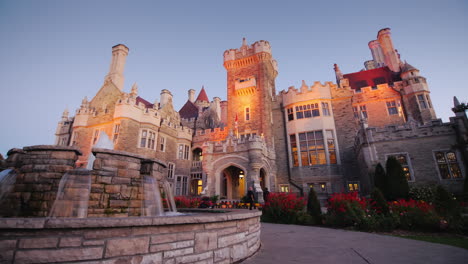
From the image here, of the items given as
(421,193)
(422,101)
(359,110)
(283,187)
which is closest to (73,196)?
(421,193)

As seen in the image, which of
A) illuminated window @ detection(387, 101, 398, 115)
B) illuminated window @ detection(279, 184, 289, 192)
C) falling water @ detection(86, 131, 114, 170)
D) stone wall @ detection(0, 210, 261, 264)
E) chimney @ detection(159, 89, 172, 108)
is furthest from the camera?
chimney @ detection(159, 89, 172, 108)

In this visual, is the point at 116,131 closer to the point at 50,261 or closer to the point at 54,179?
the point at 54,179

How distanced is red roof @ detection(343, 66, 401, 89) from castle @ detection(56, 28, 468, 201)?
10 centimetres

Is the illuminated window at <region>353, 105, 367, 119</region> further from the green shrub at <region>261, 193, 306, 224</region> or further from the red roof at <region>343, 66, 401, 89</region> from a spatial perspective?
the green shrub at <region>261, 193, 306, 224</region>

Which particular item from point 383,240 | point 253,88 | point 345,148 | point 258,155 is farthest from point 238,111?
point 383,240

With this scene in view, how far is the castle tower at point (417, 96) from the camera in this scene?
62.7 feet

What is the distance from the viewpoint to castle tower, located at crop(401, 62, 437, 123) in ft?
62.7

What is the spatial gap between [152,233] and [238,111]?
22106 mm

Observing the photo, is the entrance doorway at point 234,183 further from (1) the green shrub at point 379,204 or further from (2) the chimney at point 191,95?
(2) the chimney at point 191,95

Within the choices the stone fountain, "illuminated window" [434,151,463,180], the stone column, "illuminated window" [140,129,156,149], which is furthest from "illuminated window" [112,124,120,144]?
"illuminated window" [434,151,463,180]

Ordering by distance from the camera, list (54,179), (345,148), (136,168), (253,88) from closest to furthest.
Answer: (54,179) → (136,168) → (345,148) → (253,88)

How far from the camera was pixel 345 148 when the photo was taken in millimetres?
20328

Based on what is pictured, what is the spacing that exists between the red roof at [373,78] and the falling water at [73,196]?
27.1m

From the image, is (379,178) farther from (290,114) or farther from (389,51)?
(389,51)
